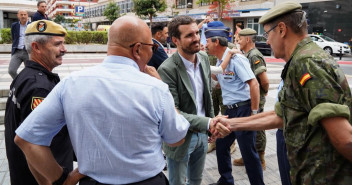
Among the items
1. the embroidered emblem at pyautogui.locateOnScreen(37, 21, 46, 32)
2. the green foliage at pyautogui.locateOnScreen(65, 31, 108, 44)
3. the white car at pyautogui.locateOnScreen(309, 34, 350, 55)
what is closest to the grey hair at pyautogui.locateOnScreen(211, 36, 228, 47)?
the embroidered emblem at pyautogui.locateOnScreen(37, 21, 46, 32)

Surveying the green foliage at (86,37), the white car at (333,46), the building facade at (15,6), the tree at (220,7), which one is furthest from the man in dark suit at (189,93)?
the building facade at (15,6)

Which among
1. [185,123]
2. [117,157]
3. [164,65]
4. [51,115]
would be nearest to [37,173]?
[51,115]

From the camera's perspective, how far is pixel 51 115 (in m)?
1.55

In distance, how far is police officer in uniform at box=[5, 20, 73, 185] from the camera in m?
2.10

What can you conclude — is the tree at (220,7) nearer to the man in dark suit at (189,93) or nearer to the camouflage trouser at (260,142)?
the camouflage trouser at (260,142)

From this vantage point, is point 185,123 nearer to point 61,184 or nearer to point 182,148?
point 61,184

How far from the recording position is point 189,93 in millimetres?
2795

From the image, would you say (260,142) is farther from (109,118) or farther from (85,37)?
(85,37)

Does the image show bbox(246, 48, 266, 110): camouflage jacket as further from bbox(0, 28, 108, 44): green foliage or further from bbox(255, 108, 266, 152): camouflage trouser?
bbox(0, 28, 108, 44): green foliage

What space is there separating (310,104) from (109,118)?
3.68 feet

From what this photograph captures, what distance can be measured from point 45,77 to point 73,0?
336 feet

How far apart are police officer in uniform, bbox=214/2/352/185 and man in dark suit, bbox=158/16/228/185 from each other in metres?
0.96

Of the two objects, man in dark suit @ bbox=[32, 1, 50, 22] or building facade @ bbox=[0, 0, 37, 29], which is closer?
man in dark suit @ bbox=[32, 1, 50, 22]

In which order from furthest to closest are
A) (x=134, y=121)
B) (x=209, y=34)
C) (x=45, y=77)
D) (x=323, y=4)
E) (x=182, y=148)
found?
(x=323, y=4)
(x=209, y=34)
(x=182, y=148)
(x=45, y=77)
(x=134, y=121)
